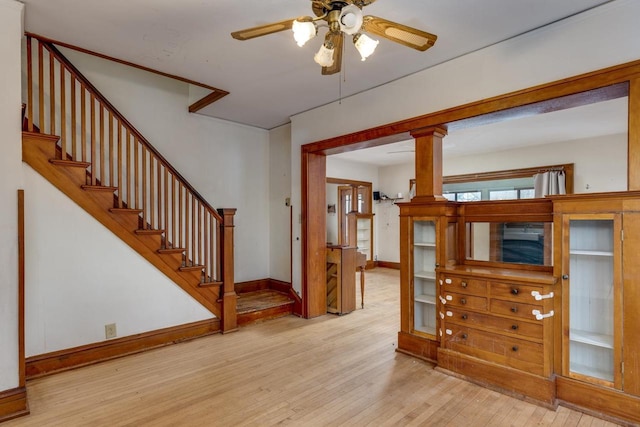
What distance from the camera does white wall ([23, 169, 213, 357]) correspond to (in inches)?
111

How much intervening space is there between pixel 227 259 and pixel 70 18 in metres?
2.65

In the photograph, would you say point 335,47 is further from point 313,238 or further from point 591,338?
point 313,238

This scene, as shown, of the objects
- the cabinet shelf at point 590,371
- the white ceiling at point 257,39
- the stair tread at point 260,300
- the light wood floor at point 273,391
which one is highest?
the white ceiling at point 257,39

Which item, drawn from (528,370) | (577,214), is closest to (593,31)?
(577,214)

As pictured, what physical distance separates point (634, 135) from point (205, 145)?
464cm

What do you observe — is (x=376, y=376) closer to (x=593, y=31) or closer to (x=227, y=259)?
(x=227, y=259)

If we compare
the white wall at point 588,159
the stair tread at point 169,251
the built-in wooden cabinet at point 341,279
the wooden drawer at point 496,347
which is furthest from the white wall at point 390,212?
the stair tread at point 169,251

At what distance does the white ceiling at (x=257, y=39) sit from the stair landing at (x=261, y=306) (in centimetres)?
274

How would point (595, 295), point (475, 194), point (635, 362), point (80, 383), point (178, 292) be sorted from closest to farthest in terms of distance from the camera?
point (635, 362) → point (595, 295) → point (80, 383) → point (178, 292) → point (475, 194)

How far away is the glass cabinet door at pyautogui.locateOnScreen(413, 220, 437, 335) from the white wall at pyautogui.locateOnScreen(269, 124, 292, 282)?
7.50 feet

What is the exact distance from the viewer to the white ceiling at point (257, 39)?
234cm

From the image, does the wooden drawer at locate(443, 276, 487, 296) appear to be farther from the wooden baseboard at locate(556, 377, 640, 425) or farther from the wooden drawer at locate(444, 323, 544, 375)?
the wooden baseboard at locate(556, 377, 640, 425)

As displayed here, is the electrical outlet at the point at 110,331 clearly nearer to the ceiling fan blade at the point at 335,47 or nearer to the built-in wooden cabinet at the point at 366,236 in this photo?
the ceiling fan blade at the point at 335,47

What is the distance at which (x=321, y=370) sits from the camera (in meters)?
2.99
